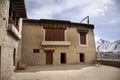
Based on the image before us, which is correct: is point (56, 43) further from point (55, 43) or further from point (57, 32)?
point (57, 32)

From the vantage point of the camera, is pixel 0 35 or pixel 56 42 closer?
pixel 0 35

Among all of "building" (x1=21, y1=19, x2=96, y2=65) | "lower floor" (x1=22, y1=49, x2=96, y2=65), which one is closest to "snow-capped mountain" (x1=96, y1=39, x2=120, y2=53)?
"building" (x1=21, y1=19, x2=96, y2=65)

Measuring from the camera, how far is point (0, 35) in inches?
245

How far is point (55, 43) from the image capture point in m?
19.7

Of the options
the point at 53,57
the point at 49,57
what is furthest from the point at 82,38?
the point at 49,57

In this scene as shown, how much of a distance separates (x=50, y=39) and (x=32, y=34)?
8.36 feet

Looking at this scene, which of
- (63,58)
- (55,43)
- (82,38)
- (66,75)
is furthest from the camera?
(82,38)

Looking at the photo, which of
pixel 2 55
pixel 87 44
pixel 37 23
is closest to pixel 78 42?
pixel 87 44

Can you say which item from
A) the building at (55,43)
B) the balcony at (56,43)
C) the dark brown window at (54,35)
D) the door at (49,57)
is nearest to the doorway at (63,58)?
the building at (55,43)

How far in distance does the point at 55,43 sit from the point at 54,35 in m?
1.24

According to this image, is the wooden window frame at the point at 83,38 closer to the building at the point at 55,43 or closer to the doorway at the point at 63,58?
the building at the point at 55,43

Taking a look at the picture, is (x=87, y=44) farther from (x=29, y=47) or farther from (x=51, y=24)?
(x=29, y=47)

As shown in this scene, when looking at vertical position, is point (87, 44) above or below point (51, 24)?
below

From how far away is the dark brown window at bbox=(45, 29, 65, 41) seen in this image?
1988 cm
